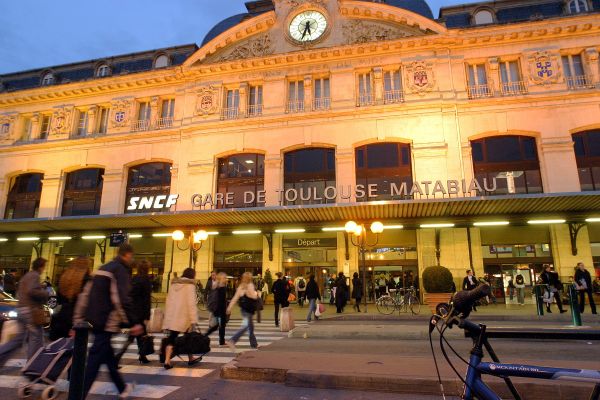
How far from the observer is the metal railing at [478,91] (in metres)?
20.5

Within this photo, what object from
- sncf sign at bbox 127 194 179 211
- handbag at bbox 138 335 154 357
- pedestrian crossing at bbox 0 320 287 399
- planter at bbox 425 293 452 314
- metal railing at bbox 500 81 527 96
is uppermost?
metal railing at bbox 500 81 527 96

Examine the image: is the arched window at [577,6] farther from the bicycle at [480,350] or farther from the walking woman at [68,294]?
the walking woman at [68,294]

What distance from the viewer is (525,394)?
4.75 meters

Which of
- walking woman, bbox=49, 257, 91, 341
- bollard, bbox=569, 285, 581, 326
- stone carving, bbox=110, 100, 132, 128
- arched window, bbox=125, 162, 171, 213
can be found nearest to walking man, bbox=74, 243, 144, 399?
walking woman, bbox=49, 257, 91, 341

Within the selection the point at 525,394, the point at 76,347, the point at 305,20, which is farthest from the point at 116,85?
the point at 525,394

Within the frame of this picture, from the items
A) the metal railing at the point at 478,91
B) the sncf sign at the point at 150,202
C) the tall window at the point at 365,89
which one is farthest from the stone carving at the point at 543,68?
the sncf sign at the point at 150,202

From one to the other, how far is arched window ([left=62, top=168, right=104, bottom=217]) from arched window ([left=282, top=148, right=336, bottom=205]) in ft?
39.8

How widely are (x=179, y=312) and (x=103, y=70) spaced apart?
2628cm

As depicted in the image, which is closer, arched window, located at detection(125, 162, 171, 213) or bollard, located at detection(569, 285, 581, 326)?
bollard, located at detection(569, 285, 581, 326)

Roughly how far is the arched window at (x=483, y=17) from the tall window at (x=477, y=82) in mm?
2972

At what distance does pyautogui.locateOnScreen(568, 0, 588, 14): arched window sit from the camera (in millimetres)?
21000

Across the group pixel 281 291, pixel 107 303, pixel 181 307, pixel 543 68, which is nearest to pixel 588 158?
pixel 543 68

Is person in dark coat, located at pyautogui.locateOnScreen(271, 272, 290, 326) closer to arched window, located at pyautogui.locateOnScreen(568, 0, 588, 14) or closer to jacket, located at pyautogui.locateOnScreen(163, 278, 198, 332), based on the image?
jacket, located at pyautogui.locateOnScreen(163, 278, 198, 332)

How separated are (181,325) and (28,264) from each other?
76.2 ft
